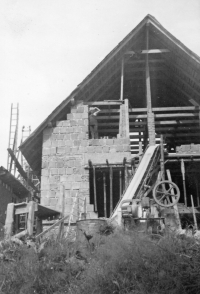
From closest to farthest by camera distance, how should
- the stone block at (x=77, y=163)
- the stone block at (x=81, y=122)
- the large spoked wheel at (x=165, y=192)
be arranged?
the large spoked wheel at (x=165, y=192), the stone block at (x=77, y=163), the stone block at (x=81, y=122)

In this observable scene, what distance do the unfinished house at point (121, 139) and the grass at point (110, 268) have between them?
4380 millimetres

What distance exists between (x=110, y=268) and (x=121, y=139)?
879 cm

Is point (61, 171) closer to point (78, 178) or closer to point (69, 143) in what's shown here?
point (78, 178)

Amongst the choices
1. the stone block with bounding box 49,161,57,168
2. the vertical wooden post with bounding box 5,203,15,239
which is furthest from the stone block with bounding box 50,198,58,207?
the vertical wooden post with bounding box 5,203,15,239

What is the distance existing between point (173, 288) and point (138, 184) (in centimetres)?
655

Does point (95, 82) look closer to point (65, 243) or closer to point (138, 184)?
point (138, 184)

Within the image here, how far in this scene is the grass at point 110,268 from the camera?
860 centimetres

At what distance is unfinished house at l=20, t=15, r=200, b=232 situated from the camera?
16.5 m

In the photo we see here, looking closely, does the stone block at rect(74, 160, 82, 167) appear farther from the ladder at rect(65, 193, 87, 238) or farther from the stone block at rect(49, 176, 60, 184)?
the ladder at rect(65, 193, 87, 238)

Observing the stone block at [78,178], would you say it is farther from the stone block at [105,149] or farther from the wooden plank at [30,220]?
the wooden plank at [30,220]

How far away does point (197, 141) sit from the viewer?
73.7ft

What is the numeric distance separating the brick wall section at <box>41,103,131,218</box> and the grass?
5.95 m

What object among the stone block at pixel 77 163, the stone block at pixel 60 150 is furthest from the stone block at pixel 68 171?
the stone block at pixel 60 150

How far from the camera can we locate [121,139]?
17391 mm
